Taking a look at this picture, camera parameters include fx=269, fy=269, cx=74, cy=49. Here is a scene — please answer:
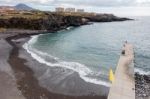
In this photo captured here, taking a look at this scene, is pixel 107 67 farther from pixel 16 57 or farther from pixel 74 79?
pixel 16 57

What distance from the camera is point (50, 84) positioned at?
2802cm

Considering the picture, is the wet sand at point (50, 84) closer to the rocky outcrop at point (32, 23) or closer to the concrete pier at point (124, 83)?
the concrete pier at point (124, 83)

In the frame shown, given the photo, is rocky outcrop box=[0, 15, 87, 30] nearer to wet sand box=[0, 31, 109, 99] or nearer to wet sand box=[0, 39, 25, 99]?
wet sand box=[0, 39, 25, 99]

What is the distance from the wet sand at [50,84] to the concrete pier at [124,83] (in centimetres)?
138

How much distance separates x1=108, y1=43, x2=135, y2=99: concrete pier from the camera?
22.8 m

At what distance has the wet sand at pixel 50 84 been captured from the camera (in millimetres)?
24641

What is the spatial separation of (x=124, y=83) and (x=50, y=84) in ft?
25.2

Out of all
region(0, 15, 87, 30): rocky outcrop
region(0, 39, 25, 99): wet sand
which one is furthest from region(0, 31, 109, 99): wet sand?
region(0, 15, 87, 30): rocky outcrop

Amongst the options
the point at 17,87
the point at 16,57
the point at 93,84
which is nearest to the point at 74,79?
the point at 93,84

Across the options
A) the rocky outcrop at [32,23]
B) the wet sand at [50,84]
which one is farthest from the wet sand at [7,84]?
the rocky outcrop at [32,23]

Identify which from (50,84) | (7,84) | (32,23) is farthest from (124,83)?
(32,23)

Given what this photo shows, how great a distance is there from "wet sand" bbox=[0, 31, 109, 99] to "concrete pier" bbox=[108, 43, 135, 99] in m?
1.38

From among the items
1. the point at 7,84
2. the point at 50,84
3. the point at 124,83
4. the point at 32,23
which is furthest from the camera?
the point at 32,23

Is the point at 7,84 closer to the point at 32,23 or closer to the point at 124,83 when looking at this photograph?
the point at 124,83
